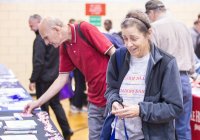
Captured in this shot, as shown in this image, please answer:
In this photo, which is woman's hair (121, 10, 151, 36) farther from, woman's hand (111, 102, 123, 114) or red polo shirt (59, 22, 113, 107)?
red polo shirt (59, 22, 113, 107)

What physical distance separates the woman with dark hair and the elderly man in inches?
44.8

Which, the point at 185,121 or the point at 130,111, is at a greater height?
the point at 130,111

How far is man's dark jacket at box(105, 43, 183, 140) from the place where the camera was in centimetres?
134

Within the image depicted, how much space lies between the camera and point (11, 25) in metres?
6.60

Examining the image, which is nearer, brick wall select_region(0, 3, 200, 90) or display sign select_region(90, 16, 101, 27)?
brick wall select_region(0, 3, 200, 90)

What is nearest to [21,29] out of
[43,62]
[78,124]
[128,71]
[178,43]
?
[78,124]

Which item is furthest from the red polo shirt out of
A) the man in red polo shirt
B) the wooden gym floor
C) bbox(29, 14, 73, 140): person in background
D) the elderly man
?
the wooden gym floor

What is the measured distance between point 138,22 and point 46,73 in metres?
2.41

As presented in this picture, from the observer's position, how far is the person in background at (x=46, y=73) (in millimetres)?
3470

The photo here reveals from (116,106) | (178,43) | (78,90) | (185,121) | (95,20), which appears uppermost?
(95,20)

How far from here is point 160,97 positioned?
1.40 m

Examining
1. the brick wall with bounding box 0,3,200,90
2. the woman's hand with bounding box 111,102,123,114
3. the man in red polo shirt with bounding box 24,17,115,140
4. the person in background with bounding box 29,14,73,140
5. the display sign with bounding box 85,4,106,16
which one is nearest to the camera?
the woman's hand with bounding box 111,102,123,114

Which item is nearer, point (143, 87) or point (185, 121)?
point (143, 87)

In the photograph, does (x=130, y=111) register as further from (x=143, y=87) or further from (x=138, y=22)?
(x=138, y=22)
